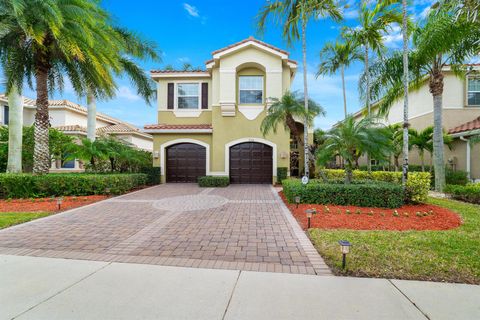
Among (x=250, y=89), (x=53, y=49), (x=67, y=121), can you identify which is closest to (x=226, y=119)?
(x=250, y=89)

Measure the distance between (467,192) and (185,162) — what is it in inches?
588

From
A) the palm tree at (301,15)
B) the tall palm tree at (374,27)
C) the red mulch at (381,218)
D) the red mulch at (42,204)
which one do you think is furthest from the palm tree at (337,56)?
the red mulch at (42,204)

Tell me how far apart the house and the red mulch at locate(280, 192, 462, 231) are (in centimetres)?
780

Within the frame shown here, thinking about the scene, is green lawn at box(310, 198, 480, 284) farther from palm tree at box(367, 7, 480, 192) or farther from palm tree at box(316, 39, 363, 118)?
palm tree at box(316, 39, 363, 118)

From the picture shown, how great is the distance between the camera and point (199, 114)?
16.7 metres

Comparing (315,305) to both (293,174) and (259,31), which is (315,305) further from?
(293,174)

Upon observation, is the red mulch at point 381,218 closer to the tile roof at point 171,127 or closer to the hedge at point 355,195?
the hedge at point 355,195

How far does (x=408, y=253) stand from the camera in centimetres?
429

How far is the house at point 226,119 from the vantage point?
50.1ft

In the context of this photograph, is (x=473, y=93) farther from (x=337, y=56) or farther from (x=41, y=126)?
(x=41, y=126)

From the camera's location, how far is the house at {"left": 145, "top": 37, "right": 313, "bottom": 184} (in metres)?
15.3

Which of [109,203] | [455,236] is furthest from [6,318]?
[455,236]

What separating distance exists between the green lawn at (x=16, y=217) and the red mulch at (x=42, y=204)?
0.52 m

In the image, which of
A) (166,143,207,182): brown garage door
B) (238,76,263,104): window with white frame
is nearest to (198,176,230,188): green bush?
(166,143,207,182): brown garage door
